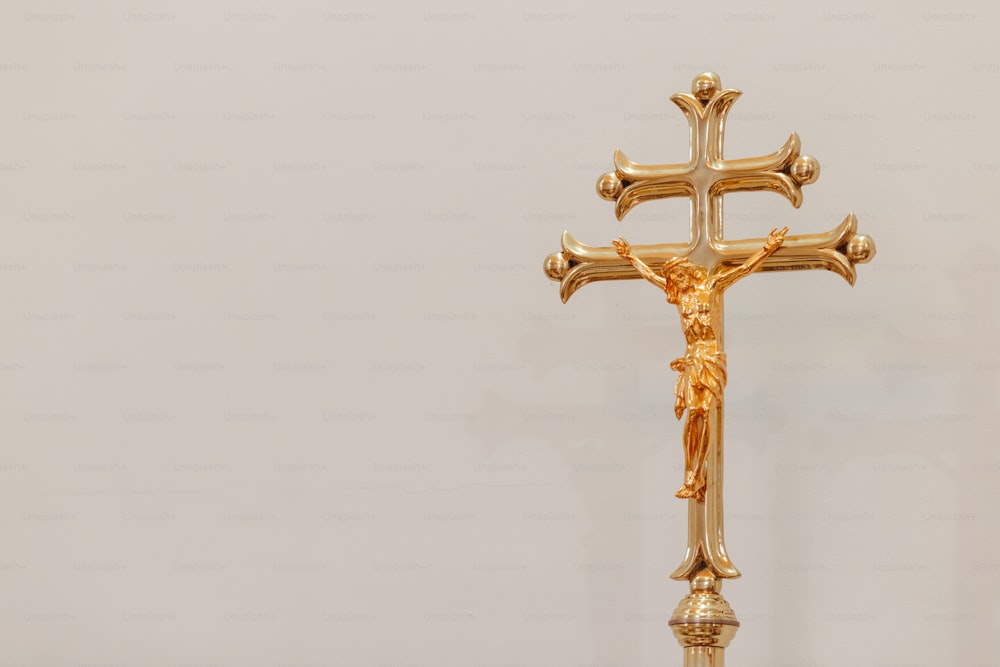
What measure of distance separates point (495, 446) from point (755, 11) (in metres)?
Answer: 1.06

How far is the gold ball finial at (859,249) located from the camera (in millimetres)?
2711

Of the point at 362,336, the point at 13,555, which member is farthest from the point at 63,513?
the point at 362,336

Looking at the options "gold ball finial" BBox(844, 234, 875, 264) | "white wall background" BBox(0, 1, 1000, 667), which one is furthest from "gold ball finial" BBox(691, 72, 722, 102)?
"white wall background" BBox(0, 1, 1000, 667)

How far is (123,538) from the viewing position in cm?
339

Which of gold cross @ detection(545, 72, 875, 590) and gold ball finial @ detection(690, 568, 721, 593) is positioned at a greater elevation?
gold cross @ detection(545, 72, 875, 590)

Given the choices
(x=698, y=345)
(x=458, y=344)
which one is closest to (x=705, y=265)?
(x=698, y=345)

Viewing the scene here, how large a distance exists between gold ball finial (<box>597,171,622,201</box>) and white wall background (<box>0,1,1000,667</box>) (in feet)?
1.67

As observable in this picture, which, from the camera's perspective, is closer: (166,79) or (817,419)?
(817,419)

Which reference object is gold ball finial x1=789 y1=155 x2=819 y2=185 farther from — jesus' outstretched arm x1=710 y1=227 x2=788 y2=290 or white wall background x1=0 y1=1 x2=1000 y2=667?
white wall background x1=0 y1=1 x2=1000 y2=667

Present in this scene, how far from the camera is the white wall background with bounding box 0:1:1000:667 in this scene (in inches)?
128

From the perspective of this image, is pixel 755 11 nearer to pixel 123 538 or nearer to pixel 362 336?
pixel 362 336

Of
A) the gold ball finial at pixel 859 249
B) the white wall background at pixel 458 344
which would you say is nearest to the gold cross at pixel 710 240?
the gold ball finial at pixel 859 249

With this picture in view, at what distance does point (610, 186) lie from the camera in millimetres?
2887

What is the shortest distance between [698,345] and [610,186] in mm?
339
